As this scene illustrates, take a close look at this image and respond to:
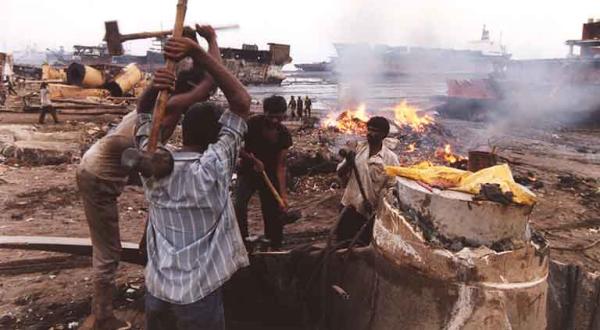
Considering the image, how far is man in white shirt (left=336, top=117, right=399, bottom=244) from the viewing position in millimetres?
4062

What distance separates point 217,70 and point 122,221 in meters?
4.89

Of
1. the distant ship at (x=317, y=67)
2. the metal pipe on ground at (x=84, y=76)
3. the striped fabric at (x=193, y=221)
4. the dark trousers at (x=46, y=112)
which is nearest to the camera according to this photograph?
the striped fabric at (x=193, y=221)

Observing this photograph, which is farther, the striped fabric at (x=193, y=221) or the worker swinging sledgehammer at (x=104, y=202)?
the worker swinging sledgehammer at (x=104, y=202)

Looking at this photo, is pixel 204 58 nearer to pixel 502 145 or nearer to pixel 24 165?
pixel 24 165

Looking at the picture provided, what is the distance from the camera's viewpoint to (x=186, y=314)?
87.7 inches

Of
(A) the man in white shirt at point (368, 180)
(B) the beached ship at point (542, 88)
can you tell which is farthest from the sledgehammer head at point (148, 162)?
(B) the beached ship at point (542, 88)

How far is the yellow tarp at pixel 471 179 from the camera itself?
7.53ft

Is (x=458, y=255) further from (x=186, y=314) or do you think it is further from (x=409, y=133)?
(x=409, y=133)

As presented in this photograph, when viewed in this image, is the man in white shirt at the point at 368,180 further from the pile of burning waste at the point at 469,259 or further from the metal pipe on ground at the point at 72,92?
the metal pipe on ground at the point at 72,92

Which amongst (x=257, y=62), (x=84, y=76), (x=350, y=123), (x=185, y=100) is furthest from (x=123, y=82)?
(x=257, y=62)

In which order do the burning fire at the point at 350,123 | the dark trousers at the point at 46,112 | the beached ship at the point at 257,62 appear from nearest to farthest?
the burning fire at the point at 350,123, the dark trousers at the point at 46,112, the beached ship at the point at 257,62

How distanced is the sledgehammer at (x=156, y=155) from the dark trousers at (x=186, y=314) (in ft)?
2.17

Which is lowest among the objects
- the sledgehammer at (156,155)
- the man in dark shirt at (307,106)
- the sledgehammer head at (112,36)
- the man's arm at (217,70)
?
the man in dark shirt at (307,106)


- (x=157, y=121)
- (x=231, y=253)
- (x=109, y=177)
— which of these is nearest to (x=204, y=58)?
(x=157, y=121)
